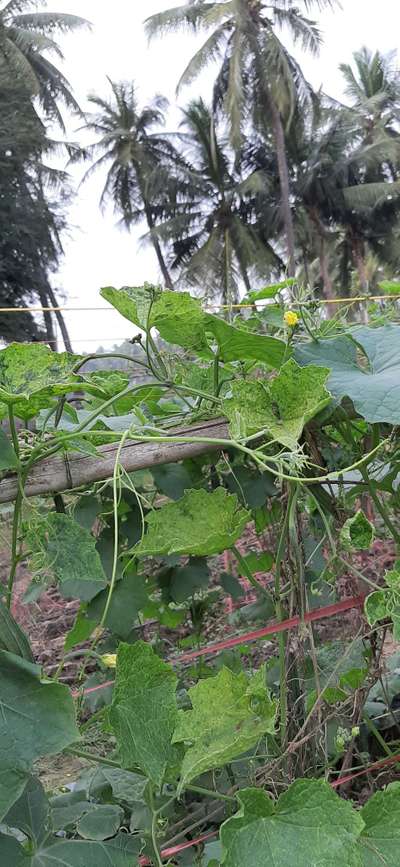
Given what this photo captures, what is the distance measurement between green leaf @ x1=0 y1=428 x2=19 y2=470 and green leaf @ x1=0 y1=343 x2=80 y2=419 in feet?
0.12

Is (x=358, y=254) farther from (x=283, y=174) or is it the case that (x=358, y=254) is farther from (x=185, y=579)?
(x=185, y=579)

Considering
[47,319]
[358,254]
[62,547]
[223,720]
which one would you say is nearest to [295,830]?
[223,720]

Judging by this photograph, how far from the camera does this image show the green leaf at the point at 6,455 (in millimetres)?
664

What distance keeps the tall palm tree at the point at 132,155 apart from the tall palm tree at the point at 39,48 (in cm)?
292

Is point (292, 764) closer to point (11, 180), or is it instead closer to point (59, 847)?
point (59, 847)

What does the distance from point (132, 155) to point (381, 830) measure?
27.3m

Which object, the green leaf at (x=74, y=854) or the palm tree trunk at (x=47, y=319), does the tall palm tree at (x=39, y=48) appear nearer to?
the palm tree trunk at (x=47, y=319)

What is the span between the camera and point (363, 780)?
1.24m

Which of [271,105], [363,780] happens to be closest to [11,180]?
[271,105]

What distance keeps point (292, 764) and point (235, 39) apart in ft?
82.9

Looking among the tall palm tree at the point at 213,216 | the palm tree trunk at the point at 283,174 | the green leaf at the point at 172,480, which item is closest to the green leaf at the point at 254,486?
the green leaf at the point at 172,480

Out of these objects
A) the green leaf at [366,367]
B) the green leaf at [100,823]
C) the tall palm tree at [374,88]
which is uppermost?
the tall palm tree at [374,88]

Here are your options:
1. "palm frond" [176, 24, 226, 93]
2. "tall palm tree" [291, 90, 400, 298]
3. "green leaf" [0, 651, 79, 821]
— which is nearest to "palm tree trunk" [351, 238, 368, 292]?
"tall palm tree" [291, 90, 400, 298]

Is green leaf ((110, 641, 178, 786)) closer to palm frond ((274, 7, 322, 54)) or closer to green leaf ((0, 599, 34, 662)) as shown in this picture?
green leaf ((0, 599, 34, 662))
